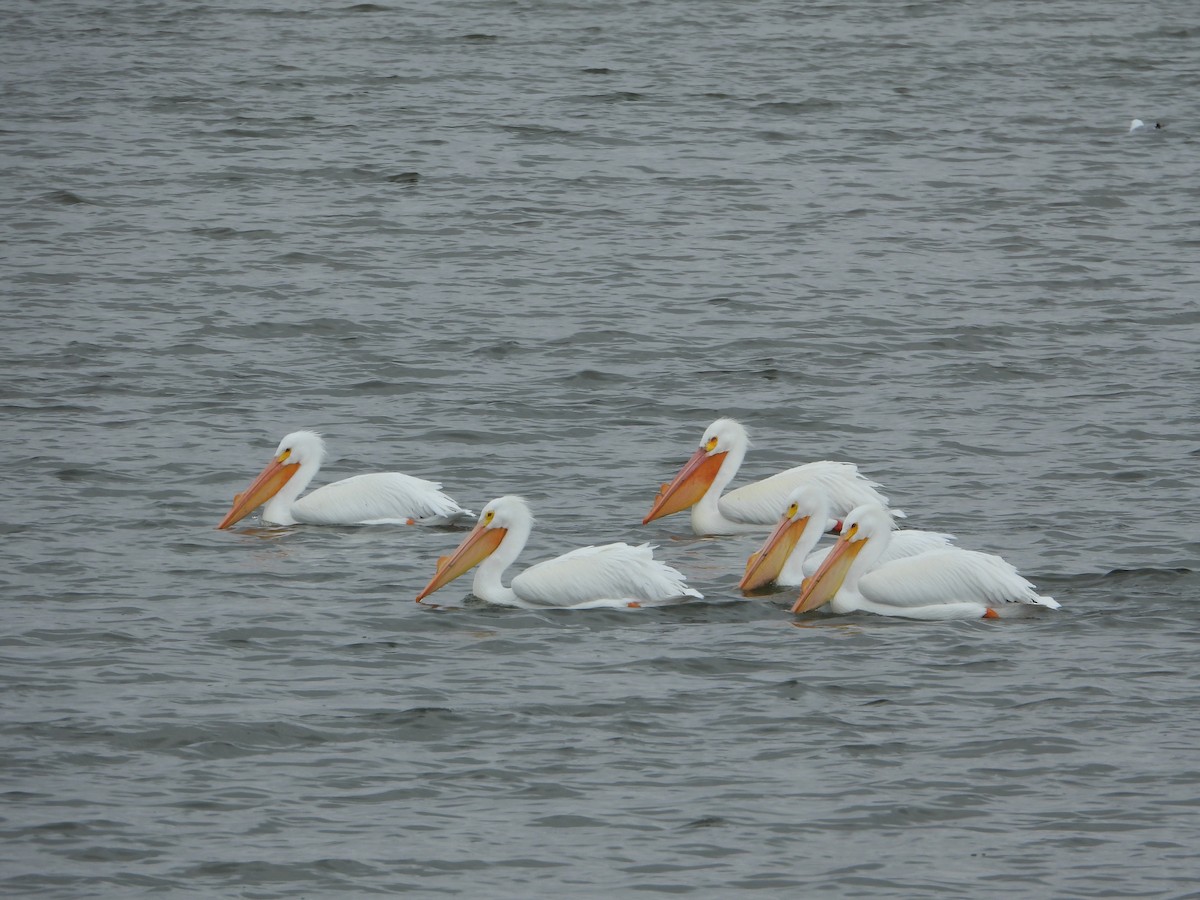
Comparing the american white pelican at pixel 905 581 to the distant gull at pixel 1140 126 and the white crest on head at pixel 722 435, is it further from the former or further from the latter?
the distant gull at pixel 1140 126

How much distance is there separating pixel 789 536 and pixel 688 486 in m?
1.07

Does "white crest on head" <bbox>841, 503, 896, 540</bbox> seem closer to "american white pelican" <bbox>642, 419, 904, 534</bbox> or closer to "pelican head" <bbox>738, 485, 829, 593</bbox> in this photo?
"pelican head" <bbox>738, 485, 829, 593</bbox>

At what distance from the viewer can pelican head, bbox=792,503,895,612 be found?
9.12 m

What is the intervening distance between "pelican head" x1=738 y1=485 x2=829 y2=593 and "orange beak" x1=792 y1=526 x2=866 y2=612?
0.23 metres

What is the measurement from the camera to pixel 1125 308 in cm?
1432

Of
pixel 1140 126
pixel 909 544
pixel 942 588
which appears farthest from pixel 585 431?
pixel 1140 126

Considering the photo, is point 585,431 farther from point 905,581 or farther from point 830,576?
point 905,581

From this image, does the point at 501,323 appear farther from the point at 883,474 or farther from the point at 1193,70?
the point at 1193,70

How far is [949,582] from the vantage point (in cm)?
884

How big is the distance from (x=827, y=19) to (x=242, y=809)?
2075cm

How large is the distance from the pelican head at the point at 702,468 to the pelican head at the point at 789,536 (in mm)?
788

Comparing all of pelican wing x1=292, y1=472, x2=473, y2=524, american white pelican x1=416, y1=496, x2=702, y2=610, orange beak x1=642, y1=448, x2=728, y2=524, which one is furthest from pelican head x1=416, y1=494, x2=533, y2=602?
orange beak x1=642, y1=448, x2=728, y2=524

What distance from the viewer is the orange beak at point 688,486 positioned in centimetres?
1032

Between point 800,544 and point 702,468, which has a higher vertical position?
point 702,468
